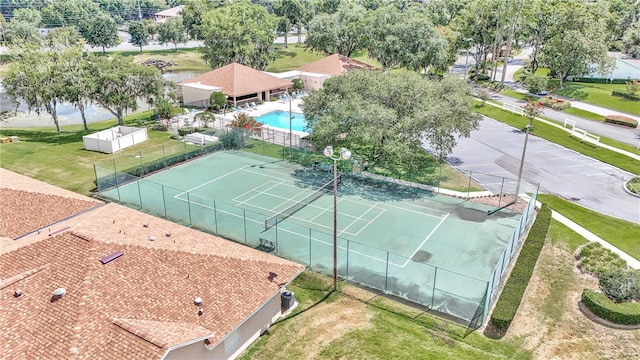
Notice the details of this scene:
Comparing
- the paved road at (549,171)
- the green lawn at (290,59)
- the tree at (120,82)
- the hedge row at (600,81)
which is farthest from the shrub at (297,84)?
the hedge row at (600,81)

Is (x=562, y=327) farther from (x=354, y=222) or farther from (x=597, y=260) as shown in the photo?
(x=354, y=222)

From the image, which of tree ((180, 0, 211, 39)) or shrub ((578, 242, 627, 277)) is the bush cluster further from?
tree ((180, 0, 211, 39))

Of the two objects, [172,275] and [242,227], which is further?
[242,227]

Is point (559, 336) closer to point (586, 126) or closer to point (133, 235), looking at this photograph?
point (133, 235)

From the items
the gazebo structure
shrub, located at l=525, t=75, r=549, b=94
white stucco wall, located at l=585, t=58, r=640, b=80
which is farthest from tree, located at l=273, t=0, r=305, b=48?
white stucco wall, located at l=585, t=58, r=640, b=80

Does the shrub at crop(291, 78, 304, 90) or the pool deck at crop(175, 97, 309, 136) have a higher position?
the shrub at crop(291, 78, 304, 90)

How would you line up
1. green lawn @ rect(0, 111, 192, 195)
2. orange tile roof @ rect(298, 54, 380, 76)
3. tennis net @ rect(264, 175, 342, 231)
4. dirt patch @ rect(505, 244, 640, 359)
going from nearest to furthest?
dirt patch @ rect(505, 244, 640, 359)
tennis net @ rect(264, 175, 342, 231)
green lawn @ rect(0, 111, 192, 195)
orange tile roof @ rect(298, 54, 380, 76)

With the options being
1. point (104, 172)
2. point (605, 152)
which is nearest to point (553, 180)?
point (605, 152)
